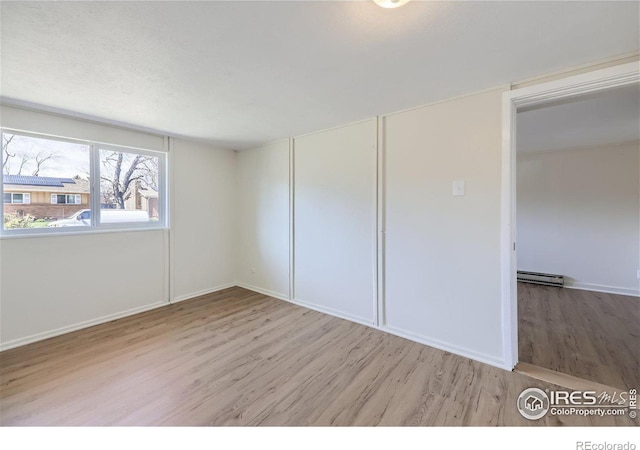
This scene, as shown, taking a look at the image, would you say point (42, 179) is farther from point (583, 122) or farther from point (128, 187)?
point (583, 122)

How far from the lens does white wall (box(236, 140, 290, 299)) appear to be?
3799mm

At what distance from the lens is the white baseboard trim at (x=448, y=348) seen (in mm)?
2160

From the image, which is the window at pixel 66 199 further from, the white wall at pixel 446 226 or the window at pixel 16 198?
the white wall at pixel 446 226

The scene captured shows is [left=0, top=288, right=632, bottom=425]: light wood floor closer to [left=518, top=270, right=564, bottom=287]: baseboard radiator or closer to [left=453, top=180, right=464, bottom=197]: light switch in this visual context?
[left=453, top=180, right=464, bottom=197]: light switch

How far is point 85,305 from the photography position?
2.90 meters

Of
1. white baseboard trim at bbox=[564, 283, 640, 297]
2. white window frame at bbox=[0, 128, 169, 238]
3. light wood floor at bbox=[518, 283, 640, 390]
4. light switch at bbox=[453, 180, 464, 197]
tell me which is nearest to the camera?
light wood floor at bbox=[518, 283, 640, 390]

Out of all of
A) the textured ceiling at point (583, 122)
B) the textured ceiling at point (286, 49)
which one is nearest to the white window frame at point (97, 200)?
the textured ceiling at point (286, 49)

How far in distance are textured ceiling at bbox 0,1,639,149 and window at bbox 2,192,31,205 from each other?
848mm

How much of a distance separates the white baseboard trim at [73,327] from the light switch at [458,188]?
3771mm

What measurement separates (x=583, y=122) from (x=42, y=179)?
594 centimetres

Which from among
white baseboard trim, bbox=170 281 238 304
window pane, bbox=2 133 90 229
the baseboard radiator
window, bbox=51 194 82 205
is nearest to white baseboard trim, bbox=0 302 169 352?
white baseboard trim, bbox=170 281 238 304

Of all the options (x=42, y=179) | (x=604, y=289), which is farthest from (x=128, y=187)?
(x=604, y=289)

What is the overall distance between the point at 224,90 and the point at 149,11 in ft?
2.82

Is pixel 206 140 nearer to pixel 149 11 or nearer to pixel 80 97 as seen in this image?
pixel 80 97
